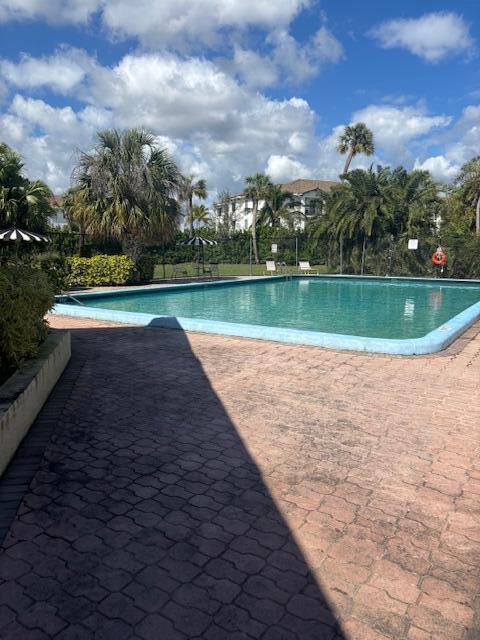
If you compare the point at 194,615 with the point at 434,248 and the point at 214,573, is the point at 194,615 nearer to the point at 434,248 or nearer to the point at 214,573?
the point at 214,573

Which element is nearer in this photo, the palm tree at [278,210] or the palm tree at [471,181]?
the palm tree at [471,181]

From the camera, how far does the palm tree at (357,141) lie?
4612cm

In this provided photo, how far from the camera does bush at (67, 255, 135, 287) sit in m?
18.8

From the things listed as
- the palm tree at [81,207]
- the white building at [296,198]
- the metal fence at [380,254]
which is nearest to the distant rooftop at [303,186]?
the white building at [296,198]

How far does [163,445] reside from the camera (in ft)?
13.3

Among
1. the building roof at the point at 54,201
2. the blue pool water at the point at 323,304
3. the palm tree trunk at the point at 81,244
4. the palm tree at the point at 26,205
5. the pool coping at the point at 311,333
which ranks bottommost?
the blue pool water at the point at 323,304

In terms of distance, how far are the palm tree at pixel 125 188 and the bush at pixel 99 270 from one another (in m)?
0.96

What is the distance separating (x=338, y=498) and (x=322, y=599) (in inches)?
38.0

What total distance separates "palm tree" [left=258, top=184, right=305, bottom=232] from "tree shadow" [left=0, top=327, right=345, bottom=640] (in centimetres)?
3779

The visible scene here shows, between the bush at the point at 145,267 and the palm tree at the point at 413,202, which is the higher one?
the palm tree at the point at 413,202

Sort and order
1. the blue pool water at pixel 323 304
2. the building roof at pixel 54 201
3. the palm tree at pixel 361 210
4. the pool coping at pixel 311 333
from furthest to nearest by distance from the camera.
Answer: the palm tree at pixel 361 210 < the building roof at pixel 54 201 < the blue pool water at pixel 323 304 < the pool coping at pixel 311 333

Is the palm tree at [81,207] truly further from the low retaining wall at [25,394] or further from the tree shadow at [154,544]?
the tree shadow at [154,544]

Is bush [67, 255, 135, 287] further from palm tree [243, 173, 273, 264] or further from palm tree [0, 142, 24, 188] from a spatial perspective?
palm tree [243, 173, 273, 264]

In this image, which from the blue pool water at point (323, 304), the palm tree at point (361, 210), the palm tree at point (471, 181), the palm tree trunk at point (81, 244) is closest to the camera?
the blue pool water at point (323, 304)
